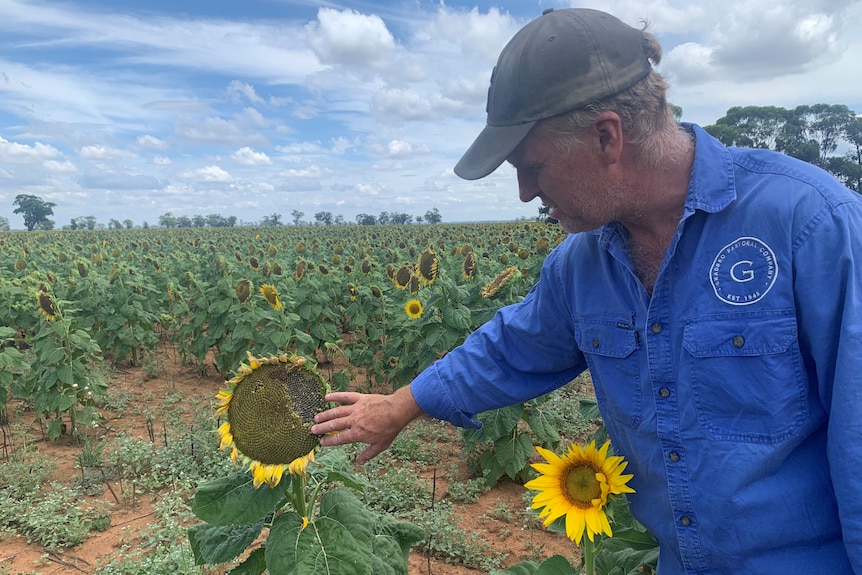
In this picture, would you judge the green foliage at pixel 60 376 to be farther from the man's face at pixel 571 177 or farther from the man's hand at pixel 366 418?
the man's face at pixel 571 177

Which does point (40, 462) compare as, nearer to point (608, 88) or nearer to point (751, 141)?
point (608, 88)

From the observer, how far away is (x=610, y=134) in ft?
5.35

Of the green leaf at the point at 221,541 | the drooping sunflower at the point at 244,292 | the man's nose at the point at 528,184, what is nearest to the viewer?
the man's nose at the point at 528,184

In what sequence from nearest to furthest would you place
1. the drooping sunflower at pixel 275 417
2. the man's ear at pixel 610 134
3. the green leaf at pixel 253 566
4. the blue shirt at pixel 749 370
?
1. the blue shirt at pixel 749 370
2. the man's ear at pixel 610 134
3. the drooping sunflower at pixel 275 417
4. the green leaf at pixel 253 566

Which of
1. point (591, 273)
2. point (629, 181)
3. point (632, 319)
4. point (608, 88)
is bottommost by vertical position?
point (632, 319)

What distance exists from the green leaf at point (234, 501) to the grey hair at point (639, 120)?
55.1 inches

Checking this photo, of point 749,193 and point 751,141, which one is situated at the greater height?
point 751,141

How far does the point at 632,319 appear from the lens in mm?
1807

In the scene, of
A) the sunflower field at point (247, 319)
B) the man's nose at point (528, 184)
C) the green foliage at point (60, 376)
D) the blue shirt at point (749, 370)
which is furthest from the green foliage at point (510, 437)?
the green foliage at point (60, 376)

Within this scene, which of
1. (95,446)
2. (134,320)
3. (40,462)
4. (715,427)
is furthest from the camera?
(134,320)

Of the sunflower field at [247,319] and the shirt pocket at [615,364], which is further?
the sunflower field at [247,319]

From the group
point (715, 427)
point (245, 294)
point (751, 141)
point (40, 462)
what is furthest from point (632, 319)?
point (751, 141)

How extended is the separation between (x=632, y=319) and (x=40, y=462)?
543 cm

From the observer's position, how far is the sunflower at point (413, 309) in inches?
254
